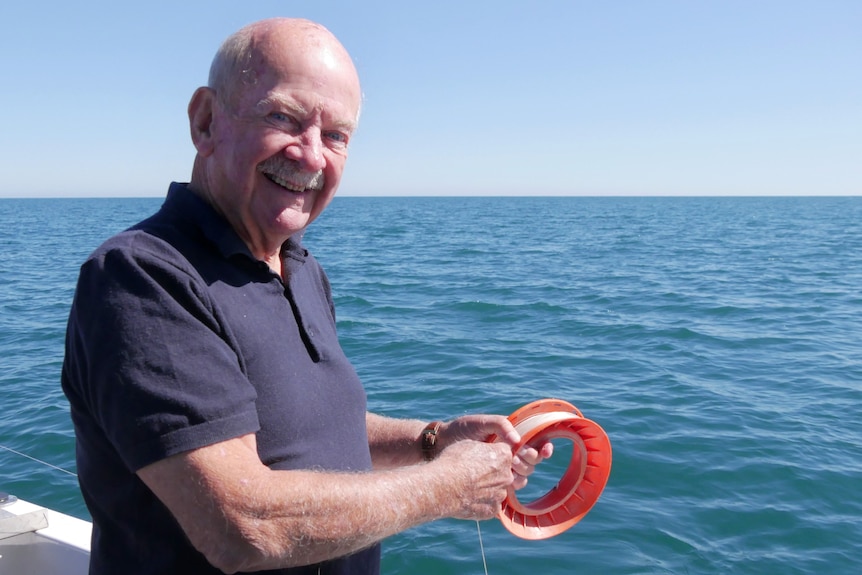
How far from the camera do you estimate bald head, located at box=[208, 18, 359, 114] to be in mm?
1761

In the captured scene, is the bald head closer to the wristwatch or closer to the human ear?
the human ear

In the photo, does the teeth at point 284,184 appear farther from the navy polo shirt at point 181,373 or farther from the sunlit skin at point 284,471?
the navy polo shirt at point 181,373

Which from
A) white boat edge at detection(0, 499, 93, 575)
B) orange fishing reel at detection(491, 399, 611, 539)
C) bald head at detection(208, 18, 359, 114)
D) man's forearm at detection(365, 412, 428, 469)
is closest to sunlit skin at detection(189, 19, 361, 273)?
bald head at detection(208, 18, 359, 114)

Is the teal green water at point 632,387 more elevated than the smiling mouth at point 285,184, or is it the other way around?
the smiling mouth at point 285,184

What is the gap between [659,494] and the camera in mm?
6105

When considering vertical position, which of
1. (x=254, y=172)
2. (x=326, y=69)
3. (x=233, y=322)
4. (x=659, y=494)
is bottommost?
(x=659, y=494)

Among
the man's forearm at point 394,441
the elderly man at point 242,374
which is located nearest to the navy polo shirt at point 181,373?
the elderly man at point 242,374

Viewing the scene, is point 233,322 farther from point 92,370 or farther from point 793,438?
point 793,438

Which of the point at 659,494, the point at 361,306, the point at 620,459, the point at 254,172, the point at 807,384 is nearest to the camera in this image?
the point at 254,172

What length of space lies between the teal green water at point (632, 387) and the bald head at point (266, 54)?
4018 millimetres

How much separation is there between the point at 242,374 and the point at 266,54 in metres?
0.73

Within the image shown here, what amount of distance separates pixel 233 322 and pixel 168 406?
309 mm

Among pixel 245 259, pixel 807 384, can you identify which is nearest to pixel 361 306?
pixel 807 384

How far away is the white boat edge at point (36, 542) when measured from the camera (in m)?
3.00
